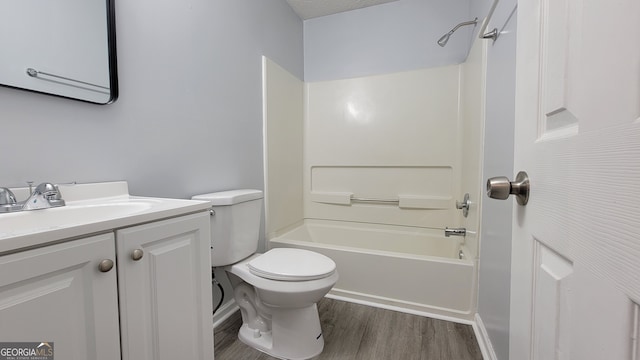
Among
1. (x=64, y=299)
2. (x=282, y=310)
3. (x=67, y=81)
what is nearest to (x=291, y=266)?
(x=282, y=310)

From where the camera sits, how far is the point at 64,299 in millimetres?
517

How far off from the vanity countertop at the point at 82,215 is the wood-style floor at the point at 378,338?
0.90m

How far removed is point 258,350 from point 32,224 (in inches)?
42.5

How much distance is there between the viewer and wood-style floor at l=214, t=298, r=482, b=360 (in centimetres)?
127

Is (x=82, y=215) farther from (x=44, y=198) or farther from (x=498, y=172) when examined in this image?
(x=498, y=172)

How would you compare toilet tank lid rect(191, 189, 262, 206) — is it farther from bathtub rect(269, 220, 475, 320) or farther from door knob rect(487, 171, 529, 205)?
door knob rect(487, 171, 529, 205)

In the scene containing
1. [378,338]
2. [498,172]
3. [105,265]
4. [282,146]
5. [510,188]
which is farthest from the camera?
[282,146]

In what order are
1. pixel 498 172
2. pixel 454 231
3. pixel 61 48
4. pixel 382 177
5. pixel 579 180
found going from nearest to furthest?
pixel 579 180 < pixel 61 48 < pixel 498 172 < pixel 454 231 < pixel 382 177

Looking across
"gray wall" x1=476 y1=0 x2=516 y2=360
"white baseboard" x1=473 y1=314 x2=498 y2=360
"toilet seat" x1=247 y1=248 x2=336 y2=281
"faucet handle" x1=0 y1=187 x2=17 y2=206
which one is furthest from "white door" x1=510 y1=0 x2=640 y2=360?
"faucet handle" x1=0 y1=187 x2=17 y2=206

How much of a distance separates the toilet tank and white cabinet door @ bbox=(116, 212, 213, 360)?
1.40 ft

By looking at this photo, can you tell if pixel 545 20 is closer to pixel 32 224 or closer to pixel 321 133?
pixel 32 224

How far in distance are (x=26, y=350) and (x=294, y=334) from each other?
3.25ft

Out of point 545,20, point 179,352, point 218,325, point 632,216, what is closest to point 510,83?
point 545,20

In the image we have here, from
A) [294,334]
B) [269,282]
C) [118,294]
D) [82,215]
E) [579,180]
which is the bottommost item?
[294,334]
